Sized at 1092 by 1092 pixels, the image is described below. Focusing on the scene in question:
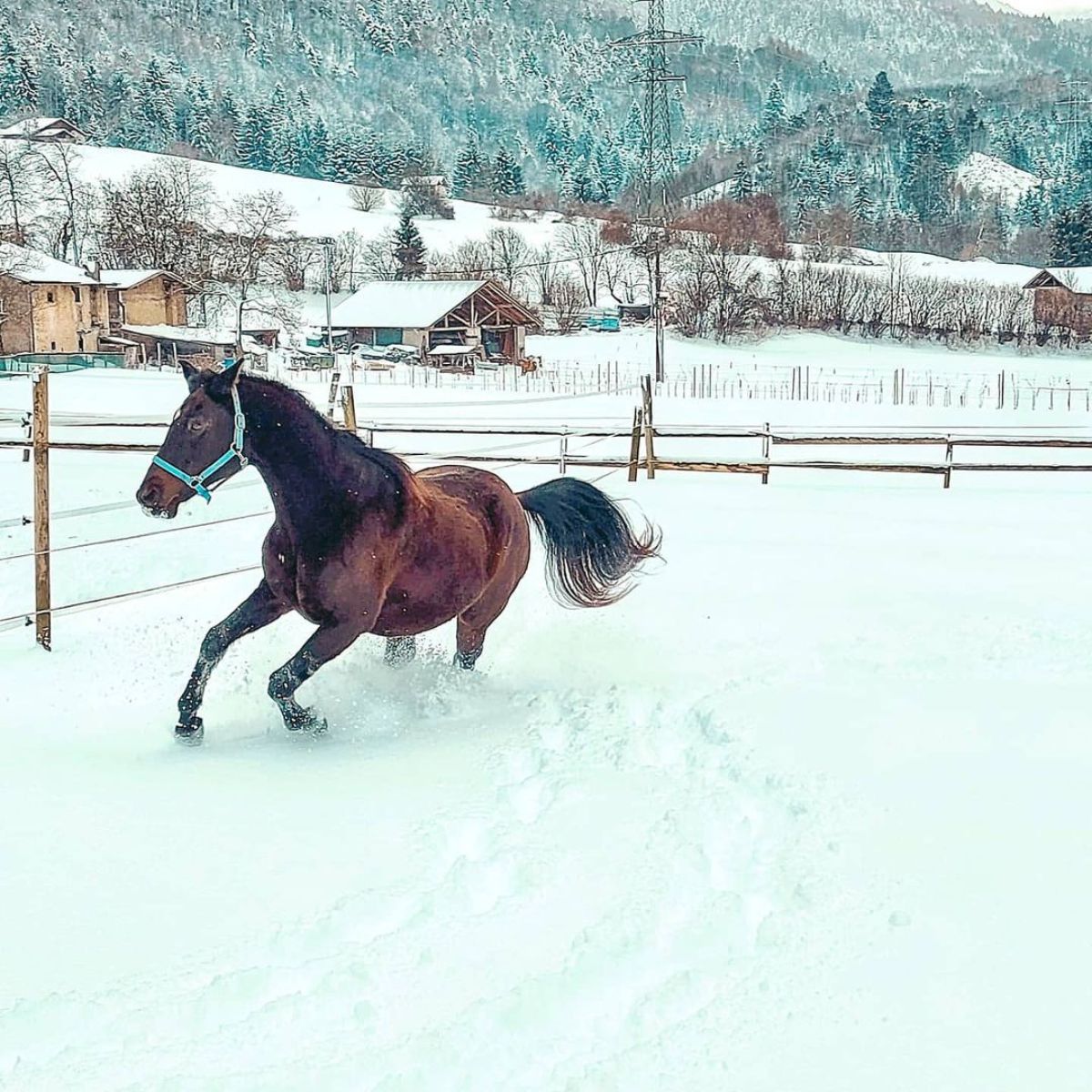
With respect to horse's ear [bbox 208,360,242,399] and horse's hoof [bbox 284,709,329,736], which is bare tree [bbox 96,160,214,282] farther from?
horse's hoof [bbox 284,709,329,736]

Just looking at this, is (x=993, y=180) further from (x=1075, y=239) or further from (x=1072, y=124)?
(x=1075, y=239)

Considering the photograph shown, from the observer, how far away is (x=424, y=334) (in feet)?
155

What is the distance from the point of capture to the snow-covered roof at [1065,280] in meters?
57.3

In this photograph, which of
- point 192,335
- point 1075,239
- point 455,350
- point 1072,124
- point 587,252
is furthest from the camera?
point 1072,124

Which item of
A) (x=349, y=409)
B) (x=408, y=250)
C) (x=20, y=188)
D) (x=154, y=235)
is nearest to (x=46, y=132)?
(x=20, y=188)

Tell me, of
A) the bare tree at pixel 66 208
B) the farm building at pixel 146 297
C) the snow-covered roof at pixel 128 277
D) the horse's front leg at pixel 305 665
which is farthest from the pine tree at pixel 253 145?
the horse's front leg at pixel 305 665

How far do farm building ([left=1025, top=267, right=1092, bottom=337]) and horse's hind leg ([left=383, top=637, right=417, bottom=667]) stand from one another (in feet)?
176

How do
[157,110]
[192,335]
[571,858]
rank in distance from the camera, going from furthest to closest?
[157,110] → [192,335] → [571,858]

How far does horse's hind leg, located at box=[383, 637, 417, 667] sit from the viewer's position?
18.0 ft

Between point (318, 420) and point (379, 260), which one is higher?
point (379, 260)

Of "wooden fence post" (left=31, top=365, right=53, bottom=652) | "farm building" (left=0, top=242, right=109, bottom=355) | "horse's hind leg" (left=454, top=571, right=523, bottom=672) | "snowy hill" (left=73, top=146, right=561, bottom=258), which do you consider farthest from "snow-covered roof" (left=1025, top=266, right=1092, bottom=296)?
"wooden fence post" (left=31, top=365, right=53, bottom=652)

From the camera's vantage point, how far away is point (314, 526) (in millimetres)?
4469

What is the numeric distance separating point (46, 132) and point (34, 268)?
134ft

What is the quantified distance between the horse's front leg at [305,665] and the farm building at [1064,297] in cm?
5463
